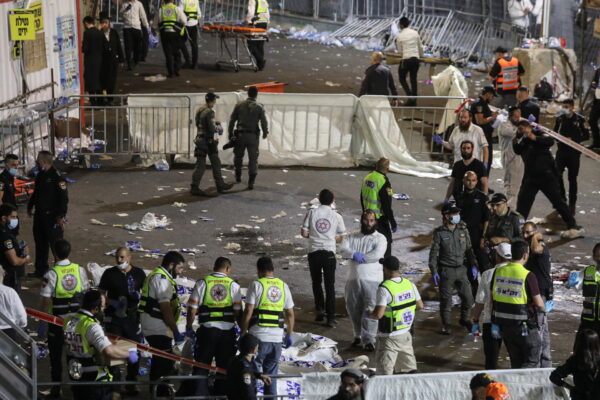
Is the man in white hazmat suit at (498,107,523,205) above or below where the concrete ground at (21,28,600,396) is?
above

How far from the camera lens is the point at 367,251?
11.6 metres

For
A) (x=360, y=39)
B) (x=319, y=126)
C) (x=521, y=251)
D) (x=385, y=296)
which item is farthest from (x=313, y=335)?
(x=360, y=39)

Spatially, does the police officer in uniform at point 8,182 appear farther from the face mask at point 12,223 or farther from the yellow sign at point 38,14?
the yellow sign at point 38,14

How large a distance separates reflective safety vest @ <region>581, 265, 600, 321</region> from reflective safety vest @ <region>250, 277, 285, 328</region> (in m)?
2.97

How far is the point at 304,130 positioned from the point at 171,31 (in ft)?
22.6

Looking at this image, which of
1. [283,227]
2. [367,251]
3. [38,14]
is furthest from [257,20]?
[367,251]

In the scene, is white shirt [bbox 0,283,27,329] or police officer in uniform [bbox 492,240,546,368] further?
police officer in uniform [bbox 492,240,546,368]

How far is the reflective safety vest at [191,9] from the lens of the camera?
82.4 feet

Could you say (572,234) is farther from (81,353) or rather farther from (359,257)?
(81,353)

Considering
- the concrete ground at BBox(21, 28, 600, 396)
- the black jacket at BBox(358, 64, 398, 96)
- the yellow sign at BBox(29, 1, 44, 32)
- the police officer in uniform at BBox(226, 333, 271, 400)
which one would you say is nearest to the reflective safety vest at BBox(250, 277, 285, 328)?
the police officer in uniform at BBox(226, 333, 271, 400)

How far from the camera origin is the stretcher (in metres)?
25.6

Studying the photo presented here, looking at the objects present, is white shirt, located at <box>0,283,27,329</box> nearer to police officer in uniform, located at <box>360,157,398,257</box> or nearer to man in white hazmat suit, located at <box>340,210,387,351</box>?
man in white hazmat suit, located at <box>340,210,387,351</box>

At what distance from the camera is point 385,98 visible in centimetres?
1889

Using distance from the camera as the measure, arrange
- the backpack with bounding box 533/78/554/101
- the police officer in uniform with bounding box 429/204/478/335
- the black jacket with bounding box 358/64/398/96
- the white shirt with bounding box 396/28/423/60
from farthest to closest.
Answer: the backpack with bounding box 533/78/554/101, the white shirt with bounding box 396/28/423/60, the black jacket with bounding box 358/64/398/96, the police officer in uniform with bounding box 429/204/478/335
